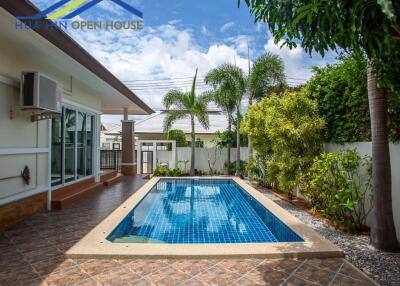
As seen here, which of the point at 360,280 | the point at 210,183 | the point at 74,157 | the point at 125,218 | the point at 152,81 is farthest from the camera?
the point at 152,81

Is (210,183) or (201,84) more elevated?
(201,84)

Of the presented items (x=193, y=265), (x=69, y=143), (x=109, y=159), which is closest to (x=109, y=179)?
(x=69, y=143)

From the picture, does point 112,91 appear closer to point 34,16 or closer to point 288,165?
point 34,16

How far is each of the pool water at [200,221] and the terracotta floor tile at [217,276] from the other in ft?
5.42

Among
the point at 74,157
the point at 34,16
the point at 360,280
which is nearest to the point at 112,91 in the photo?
the point at 74,157

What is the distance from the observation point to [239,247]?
4535 mm

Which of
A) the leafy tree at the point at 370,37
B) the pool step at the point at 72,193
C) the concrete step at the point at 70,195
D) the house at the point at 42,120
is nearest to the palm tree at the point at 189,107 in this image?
the house at the point at 42,120

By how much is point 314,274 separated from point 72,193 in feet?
23.8

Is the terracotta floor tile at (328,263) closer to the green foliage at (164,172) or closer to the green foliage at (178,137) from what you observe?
the green foliage at (164,172)

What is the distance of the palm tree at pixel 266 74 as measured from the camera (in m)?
14.3

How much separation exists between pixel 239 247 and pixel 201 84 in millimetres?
13988

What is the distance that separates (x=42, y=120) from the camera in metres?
7.37

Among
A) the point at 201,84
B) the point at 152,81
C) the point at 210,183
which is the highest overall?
the point at 152,81

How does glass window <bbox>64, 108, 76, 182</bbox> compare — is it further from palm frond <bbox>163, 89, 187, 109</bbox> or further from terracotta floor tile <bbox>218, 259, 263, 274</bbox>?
palm frond <bbox>163, 89, 187, 109</bbox>
